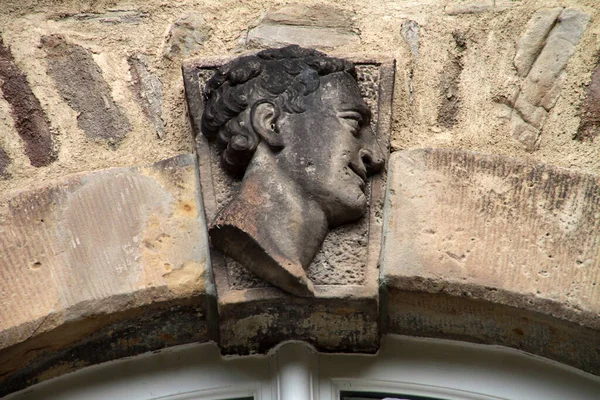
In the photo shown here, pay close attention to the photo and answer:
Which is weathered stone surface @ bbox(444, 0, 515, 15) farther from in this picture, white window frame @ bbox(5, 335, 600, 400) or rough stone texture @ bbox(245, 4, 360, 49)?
white window frame @ bbox(5, 335, 600, 400)

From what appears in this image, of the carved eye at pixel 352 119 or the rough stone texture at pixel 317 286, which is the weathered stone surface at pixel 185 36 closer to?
the rough stone texture at pixel 317 286

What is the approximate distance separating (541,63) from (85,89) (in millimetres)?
1101

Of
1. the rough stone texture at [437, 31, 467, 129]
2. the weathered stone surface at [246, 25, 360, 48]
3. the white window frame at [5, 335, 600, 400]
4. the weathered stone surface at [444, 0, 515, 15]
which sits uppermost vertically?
the weathered stone surface at [444, 0, 515, 15]

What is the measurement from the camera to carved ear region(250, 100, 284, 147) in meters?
2.18

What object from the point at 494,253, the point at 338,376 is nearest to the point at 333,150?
the point at 494,253

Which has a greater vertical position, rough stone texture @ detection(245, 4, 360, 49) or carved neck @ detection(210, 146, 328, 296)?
rough stone texture @ detection(245, 4, 360, 49)

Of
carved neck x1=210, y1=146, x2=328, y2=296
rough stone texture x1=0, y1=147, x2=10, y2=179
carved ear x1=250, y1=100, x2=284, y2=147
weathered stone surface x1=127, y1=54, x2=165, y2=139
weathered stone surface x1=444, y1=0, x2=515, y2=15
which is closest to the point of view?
carved neck x1=210, y1=146, x2=328, y2=296

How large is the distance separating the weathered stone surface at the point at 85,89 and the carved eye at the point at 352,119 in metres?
0.54

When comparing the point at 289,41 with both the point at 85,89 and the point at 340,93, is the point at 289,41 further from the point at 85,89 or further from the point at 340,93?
the point at 85,89

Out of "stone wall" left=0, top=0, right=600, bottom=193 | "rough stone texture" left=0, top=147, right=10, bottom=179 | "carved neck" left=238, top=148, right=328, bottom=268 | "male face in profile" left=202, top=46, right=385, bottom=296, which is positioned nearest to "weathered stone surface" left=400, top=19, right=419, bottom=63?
"stone wall" left=0, top=0, right=600, bottom=193

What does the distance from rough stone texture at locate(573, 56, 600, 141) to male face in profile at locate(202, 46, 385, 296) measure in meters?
0.48

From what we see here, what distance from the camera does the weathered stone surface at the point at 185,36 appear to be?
2510 millimetres

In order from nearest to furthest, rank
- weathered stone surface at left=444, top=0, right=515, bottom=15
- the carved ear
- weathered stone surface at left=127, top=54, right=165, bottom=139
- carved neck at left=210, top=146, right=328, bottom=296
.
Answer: carved neck at left=210, top=146, right=328, bottom=296
the carved ear
weathered stone surface at left=127, top=54, right=165, bottom=139
weathered stone surface at left=444, top=0, right=515, bottom=15

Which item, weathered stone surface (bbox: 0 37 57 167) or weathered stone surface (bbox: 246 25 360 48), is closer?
weathered stone surface (bbox: 0 37 57 167)
